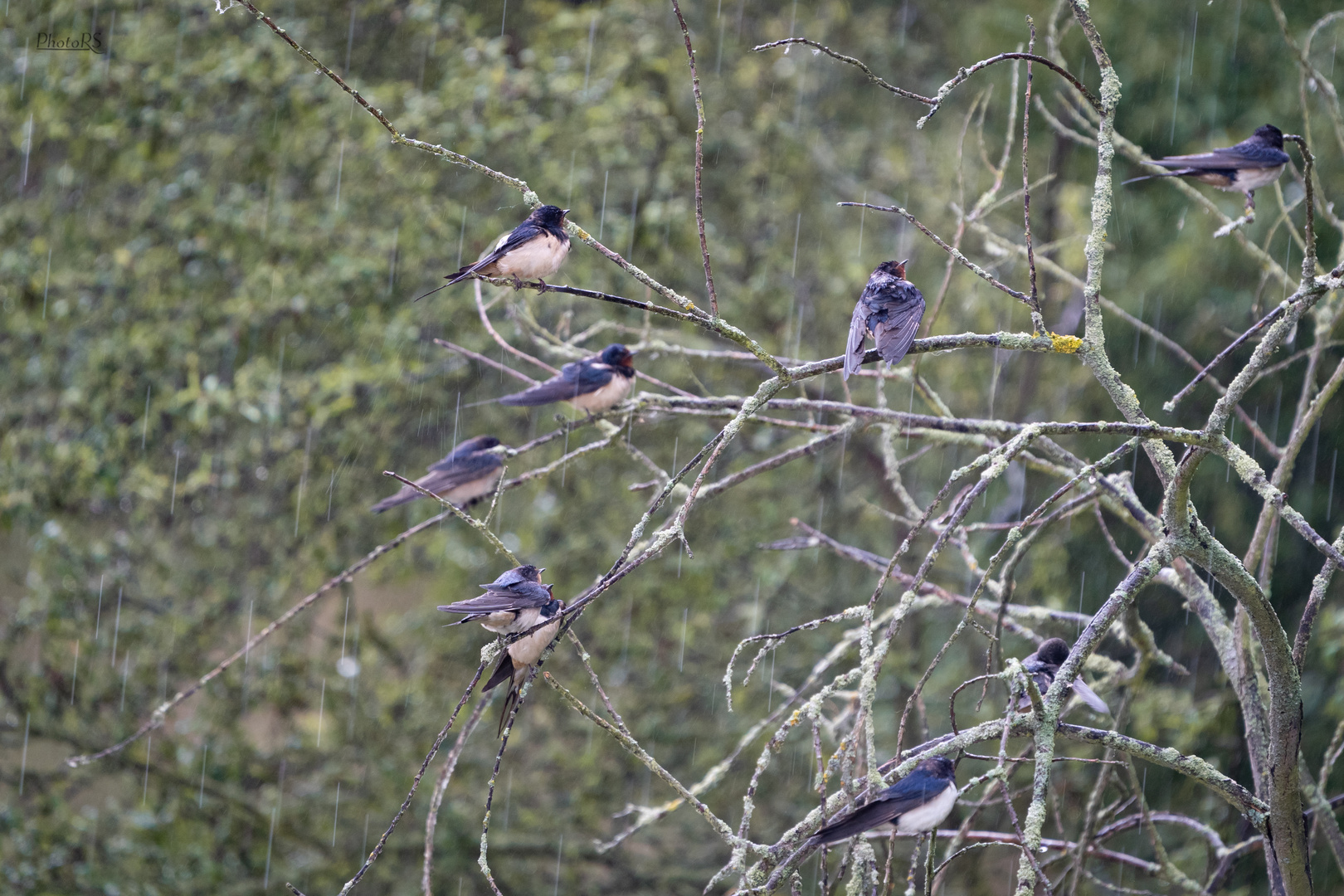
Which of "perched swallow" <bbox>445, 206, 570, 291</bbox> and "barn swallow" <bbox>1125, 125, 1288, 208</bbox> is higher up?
"barn swallow" <bbox>1125, 125, 1288, 208</bbox>

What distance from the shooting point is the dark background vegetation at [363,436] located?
5148 mm

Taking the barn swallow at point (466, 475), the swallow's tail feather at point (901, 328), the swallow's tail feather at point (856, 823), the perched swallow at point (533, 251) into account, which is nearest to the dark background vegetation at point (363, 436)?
the barn swallow at point (466, 475)

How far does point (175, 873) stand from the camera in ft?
16.4

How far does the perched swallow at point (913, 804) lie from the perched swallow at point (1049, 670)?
0.79ft

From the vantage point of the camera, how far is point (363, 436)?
530cm

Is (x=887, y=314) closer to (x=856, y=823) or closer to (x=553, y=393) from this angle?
(x=856, y=823)

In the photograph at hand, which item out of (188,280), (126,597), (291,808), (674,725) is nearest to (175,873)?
(291,808)

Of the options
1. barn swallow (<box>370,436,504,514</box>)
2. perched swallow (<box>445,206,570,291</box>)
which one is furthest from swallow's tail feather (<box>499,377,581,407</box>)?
perched swallow (<box>445,206,570,291</box>)

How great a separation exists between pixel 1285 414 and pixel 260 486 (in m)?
4.59

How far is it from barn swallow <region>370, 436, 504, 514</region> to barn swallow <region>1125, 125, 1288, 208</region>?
91.4 inches

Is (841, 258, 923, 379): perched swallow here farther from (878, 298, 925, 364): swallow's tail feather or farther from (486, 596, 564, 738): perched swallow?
(486, 596, 564, 738): perched swallow

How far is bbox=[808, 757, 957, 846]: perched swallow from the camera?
2084mm

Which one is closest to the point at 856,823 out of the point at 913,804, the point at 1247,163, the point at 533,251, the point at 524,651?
the point at 913,804

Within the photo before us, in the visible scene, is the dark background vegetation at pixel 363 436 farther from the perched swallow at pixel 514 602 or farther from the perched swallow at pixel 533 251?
the perched swallow at pixel 514 602
